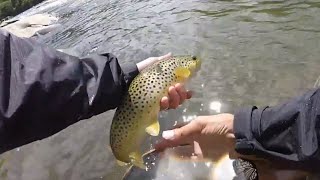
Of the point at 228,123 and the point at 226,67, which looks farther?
the point at 226,67

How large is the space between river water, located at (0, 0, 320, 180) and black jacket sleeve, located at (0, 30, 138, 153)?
80.1 inches

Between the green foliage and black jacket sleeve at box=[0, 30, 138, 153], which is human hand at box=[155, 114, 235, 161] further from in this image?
the green foliage

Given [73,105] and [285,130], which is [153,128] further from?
[285,130]

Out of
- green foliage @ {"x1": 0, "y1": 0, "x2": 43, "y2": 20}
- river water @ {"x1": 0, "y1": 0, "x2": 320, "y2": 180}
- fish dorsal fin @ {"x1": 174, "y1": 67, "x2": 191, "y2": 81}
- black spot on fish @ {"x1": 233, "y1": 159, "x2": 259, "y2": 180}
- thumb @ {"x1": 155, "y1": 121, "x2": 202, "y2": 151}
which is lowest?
green foliage @ {"x1": 0, "y1": 0, "x2": 43, "y2": 20}

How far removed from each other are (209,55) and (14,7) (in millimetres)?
42132

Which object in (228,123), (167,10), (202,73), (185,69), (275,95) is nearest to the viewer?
(228,123)

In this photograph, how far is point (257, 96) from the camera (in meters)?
5.88

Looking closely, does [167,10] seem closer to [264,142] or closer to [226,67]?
[226,67]

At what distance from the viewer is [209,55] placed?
772 centimetres

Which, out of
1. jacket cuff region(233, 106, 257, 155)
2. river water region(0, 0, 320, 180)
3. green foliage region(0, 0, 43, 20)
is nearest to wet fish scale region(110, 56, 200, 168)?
jacket cuff region(233, 106, 257, 155)

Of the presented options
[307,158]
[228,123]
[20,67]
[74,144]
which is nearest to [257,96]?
[74,144]

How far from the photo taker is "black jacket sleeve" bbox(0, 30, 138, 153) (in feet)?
8.54

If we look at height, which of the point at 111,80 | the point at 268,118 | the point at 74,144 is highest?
the point at 111,80

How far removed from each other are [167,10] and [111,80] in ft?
31.0
